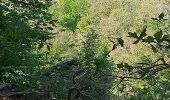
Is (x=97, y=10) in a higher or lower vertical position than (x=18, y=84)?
higher

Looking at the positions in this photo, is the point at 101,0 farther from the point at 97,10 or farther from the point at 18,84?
the point at 18,84

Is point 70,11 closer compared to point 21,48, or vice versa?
point 21,48

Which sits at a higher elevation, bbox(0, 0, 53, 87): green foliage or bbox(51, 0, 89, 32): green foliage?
bbox(51, 0, 89, 32): green foliage

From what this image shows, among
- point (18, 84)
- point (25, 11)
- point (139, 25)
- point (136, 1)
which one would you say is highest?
point (136, 1)

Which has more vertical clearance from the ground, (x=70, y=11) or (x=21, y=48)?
(x=70, y=11)

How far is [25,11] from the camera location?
43.3 ft

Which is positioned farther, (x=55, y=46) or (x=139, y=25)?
(x=139, y=25)

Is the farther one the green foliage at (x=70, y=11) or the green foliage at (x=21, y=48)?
the green foliage at (x=70, y=11)

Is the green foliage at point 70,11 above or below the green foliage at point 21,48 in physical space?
above

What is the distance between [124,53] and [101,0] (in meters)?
13.4

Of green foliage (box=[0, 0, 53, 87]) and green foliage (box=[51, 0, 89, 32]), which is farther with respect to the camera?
green foliage (box=[51, 0, 89, 32])

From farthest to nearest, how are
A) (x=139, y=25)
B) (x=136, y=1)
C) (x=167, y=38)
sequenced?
1. (x=136, y=1)
2. (x=139, y=25)
3. (x=167, y=38)

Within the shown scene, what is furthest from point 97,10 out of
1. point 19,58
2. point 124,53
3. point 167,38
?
point 167,38

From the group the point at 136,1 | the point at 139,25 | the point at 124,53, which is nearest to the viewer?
the point at 124,53
